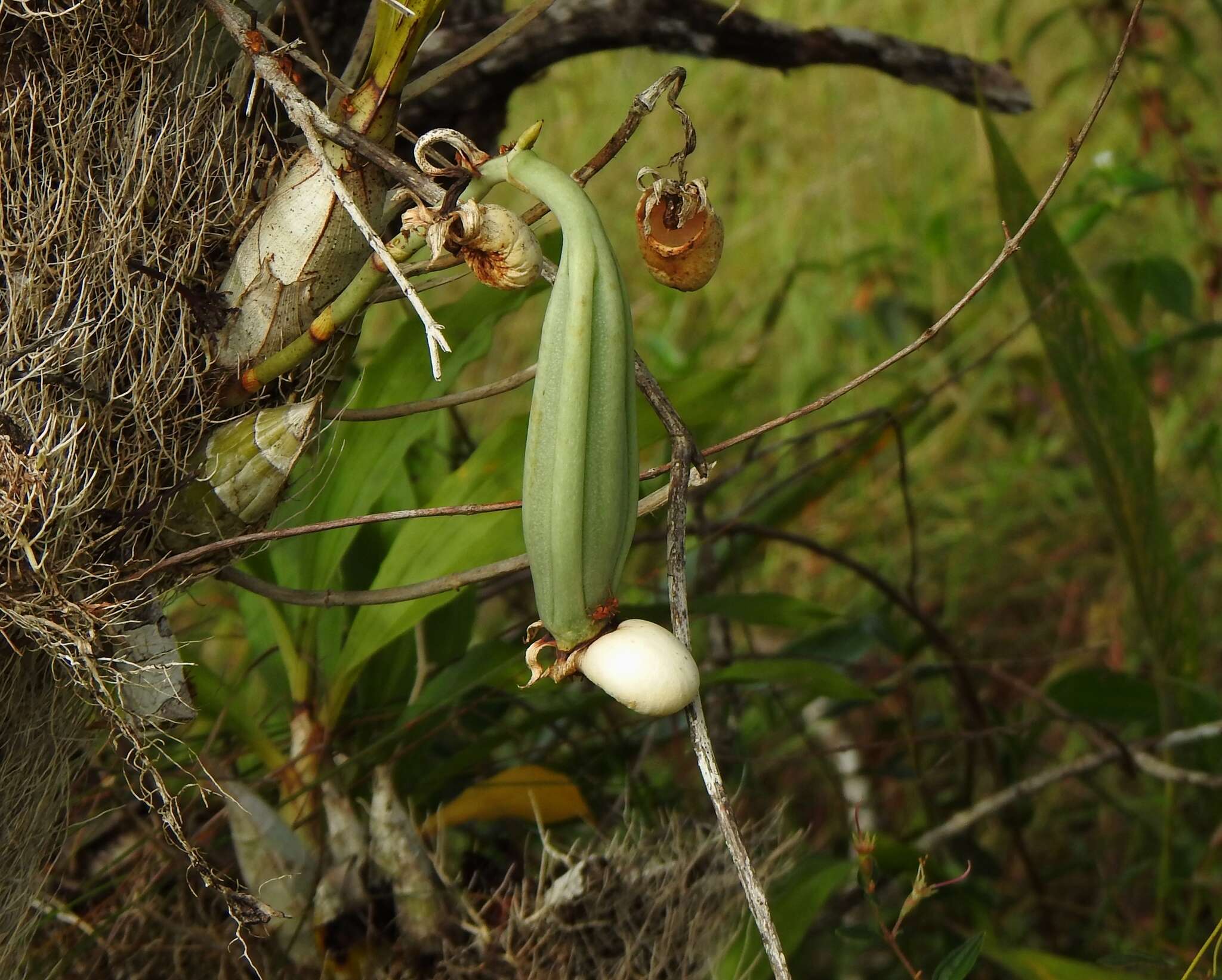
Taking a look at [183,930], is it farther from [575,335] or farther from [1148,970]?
[1148,970]

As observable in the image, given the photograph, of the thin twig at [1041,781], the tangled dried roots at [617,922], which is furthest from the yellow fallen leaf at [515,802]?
the thin twig at [1041,781]

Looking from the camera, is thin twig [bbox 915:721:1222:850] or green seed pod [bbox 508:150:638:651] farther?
thin twig [bbox 915:721:1222:850]

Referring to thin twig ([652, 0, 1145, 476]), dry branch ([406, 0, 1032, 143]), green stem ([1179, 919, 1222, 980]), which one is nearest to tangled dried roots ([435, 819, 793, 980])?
green stem ([1179, 919, 1222, 980])

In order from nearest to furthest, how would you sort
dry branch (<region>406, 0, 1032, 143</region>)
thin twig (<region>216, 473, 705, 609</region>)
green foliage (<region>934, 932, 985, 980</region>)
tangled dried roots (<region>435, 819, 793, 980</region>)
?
thin twig (<region>216, 473, 705, 609</region>)
green foliage (<region>934, 932, 985, 980</region>)
tangled dried roots (<region>435, 819, 793, 980</region>)
dry branch (<region>406, 0, 1032, 143</region>)

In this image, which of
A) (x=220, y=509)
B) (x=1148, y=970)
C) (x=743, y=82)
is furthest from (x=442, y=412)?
(x=743, y=82)

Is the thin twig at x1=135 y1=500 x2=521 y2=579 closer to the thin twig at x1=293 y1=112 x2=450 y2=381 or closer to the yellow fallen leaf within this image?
the thin twig at x1=293 y1=112 x2=450 y2=381

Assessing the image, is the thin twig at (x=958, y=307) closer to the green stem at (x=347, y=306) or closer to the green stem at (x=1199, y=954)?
the green stem at (x=347, y=306)

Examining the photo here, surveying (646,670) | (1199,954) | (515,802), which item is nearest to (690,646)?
(646,670)
